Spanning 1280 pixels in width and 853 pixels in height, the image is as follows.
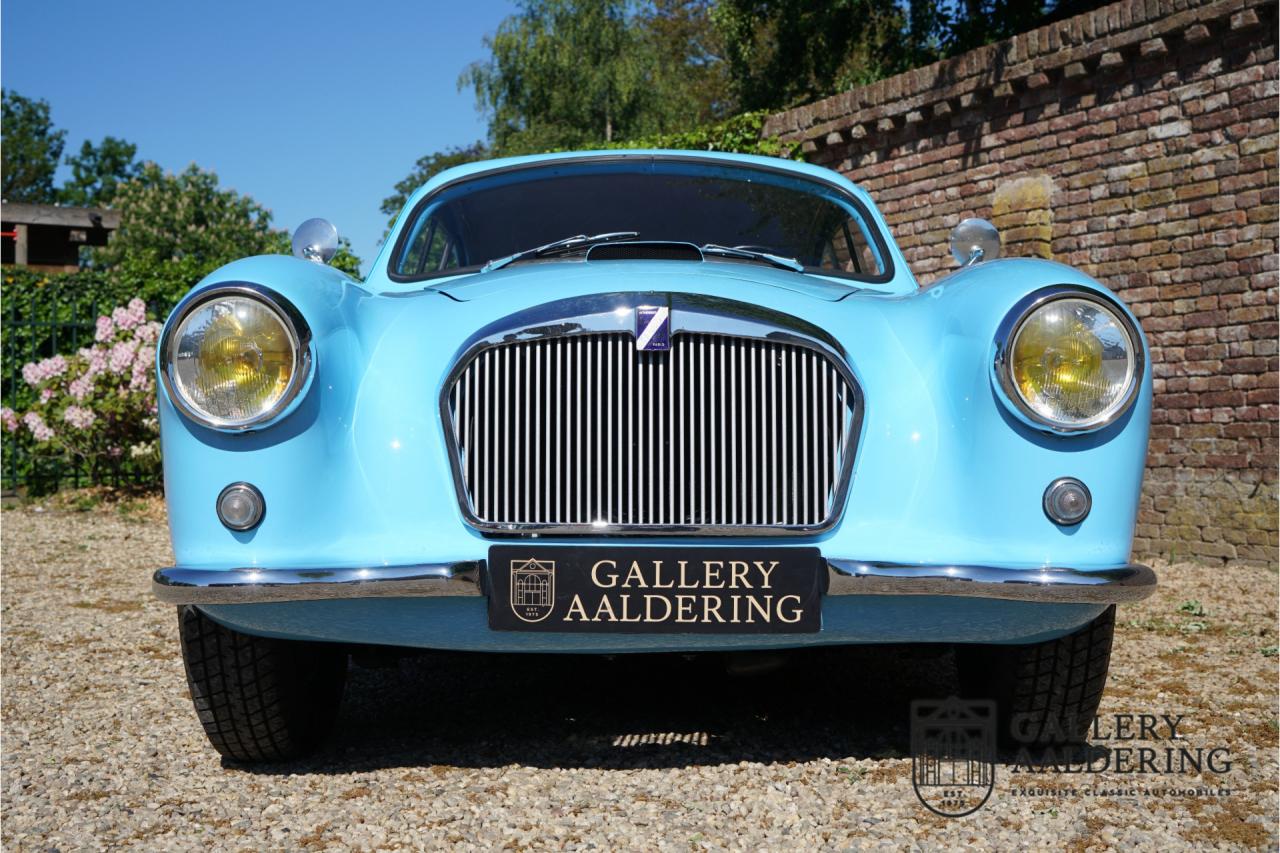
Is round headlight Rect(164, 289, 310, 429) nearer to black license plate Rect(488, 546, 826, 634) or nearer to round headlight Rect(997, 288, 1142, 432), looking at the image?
black license plate Rect(488, 546, 826, 634)

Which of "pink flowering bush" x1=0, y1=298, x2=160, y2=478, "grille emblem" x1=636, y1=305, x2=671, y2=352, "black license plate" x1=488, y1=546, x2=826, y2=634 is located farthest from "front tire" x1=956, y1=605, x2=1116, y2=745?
"pink flowering bush" x1=0, y1=298, x2=160, y2=478

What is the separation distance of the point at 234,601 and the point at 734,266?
1.49 m

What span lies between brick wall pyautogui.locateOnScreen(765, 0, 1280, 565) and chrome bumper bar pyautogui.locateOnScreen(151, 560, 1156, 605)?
541 centimetres

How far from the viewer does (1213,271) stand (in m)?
7.25

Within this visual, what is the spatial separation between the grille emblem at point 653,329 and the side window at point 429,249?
4.50 ft

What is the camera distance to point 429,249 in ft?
12.4

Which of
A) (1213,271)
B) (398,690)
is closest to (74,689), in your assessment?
(398,690)

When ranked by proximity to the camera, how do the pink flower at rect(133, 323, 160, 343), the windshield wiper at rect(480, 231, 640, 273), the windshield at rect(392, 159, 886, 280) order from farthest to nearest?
the pink flower at rect(133, 323, 160, 343)
the windshield at rect(392, 159, 886, 280)
the windshield wiper at rect(480, 231, 640, 273)

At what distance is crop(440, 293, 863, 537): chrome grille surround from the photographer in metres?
2.44

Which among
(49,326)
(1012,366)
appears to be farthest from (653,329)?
(49,326)

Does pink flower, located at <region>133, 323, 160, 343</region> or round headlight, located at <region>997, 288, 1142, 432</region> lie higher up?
pink flower, located at <region>133, 323, 160, 343</region>

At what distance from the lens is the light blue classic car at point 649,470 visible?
237 cm

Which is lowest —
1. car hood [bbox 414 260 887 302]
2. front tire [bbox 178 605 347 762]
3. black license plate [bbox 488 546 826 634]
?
front tire [bbox 178 605 347 762]

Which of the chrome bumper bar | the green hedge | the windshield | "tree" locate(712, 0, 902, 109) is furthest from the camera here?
"tree" locate(712, 0, 902, 109)
